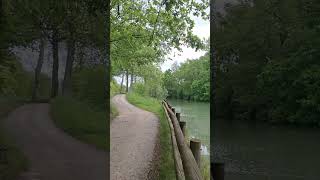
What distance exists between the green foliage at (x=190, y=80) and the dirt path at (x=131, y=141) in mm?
418

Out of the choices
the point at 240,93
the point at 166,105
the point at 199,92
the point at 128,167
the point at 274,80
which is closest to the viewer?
the point at 199,92

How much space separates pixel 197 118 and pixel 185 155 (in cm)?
30

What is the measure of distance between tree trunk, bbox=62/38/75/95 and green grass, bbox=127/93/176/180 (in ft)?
3.05

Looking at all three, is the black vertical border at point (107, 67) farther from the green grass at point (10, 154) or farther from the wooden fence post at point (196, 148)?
the wooden fence post at point (196, 148)

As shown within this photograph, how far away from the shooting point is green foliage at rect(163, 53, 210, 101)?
2772mm

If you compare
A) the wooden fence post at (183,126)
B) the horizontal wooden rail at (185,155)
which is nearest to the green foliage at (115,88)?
the horizontal wooden rail at (185,155)

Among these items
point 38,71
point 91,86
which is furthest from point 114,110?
point 38,71

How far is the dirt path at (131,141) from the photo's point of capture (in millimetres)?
3508

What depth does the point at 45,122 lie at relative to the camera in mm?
2584

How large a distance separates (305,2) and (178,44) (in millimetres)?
2309

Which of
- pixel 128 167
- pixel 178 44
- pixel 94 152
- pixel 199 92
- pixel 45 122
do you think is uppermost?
pixel 178 44

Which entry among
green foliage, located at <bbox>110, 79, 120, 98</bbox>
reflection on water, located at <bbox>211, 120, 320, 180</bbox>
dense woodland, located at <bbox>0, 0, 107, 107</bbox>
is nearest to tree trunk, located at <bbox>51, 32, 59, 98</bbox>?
dense woodland, located at <bbox>0, 0, 107, 107</bbox>

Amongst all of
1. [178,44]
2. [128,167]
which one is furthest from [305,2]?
[128,167]

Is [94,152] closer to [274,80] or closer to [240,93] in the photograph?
[240,93]
